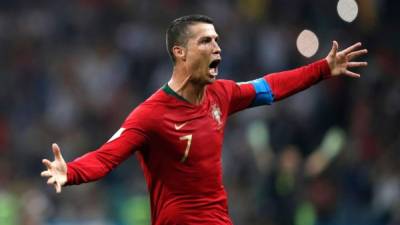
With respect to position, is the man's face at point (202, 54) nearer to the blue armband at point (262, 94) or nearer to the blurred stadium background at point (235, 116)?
the blue armband at point (262, 94)

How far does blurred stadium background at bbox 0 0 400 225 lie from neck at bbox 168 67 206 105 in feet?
15.2

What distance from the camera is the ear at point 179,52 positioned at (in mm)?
6898

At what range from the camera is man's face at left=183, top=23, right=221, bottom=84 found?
6828 millimetres

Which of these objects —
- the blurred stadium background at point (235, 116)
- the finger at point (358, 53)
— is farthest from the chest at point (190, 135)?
the blurred stadium background at point (235, 116)

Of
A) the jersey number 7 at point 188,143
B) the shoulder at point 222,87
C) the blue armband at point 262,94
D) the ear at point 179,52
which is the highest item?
the ear at point 179,52

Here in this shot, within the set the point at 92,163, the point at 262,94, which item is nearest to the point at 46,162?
the point at 92,163

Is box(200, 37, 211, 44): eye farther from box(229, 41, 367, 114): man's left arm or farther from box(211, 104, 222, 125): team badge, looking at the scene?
box(229, 41, 367, 114): man's left arm

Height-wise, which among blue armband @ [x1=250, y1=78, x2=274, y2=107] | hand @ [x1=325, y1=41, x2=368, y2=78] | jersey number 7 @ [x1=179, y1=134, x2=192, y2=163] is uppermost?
hand @ [x1=325, y1=41, x2=368, y2=78]

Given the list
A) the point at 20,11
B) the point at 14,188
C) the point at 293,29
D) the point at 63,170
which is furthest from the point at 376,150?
the point at 63,170

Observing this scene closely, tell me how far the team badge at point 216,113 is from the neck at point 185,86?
13cm

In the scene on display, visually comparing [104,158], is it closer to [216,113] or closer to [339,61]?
[216,113]

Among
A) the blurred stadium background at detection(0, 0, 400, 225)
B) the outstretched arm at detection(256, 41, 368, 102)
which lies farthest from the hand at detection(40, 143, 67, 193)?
the blurred stadium background at detection(0, 0, 400, 225)

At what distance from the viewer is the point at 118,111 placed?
1448 cm

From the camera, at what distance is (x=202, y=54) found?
6828 mm
